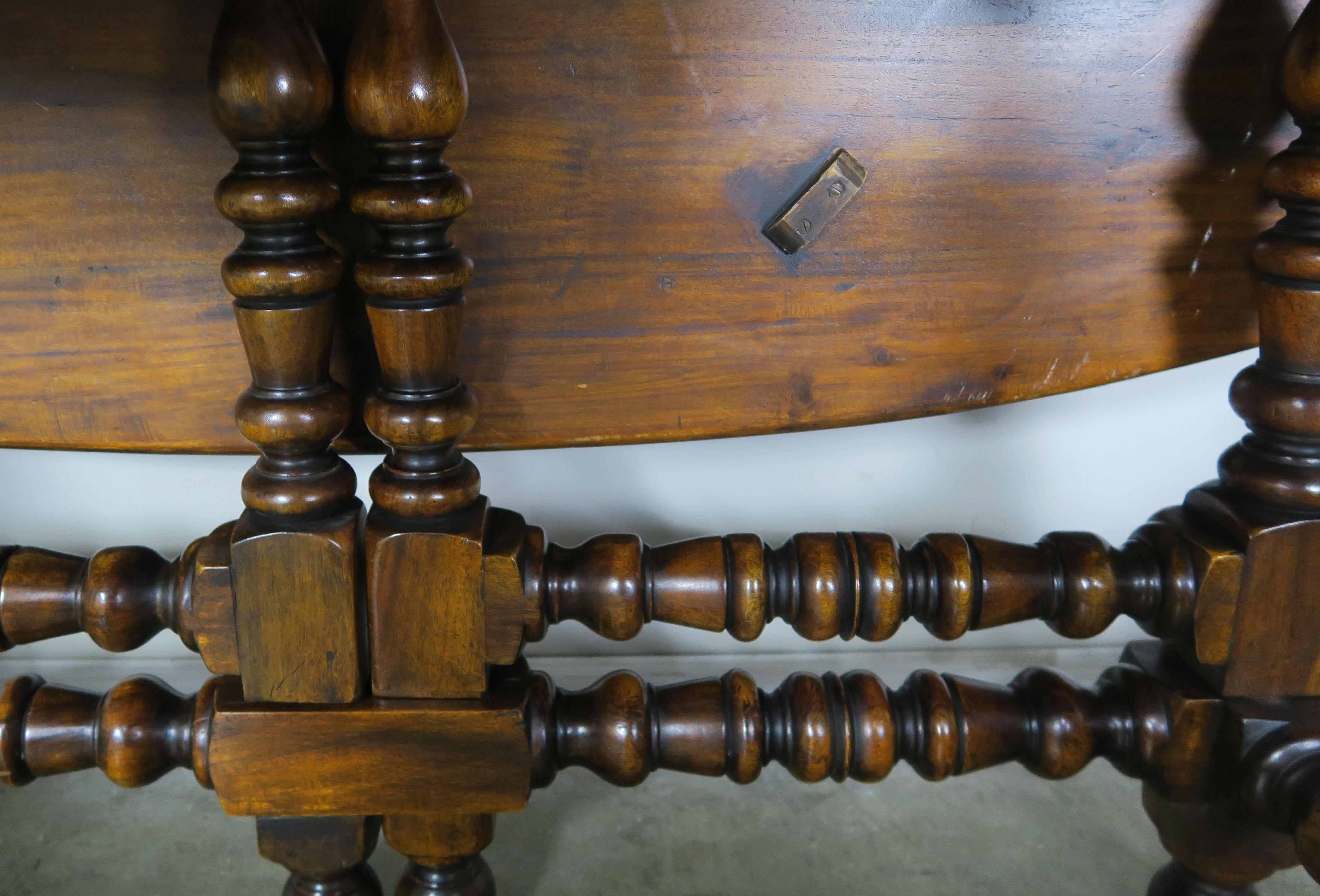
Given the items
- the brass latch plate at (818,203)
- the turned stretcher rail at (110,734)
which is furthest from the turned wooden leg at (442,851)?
the brass latch plate at (818,203)

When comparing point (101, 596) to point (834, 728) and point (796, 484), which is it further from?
point (796, 484)

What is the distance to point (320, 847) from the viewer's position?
64cm

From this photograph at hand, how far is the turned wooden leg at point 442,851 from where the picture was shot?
25.0 inches

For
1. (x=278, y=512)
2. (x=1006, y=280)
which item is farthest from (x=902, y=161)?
(x=278, y=512)

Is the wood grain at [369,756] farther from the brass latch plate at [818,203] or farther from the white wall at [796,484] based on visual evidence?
the white wall at [796,484]

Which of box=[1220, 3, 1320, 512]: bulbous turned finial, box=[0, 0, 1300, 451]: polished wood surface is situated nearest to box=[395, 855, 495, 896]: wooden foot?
box=[0, 0, 1300, 451]: polished wood surface

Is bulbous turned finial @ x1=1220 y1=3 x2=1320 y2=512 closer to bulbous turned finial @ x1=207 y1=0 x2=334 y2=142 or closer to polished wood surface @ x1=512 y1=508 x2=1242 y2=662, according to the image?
polished wood surface @ x1=512 y1=508 x2=1242 y2=662

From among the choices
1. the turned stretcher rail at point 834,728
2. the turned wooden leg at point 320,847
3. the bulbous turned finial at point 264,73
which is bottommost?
the turned wooden leg at point 320,847

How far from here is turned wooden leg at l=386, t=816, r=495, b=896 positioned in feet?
2.09

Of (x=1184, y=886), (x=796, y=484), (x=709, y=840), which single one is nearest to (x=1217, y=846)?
(x=1184, y=886)

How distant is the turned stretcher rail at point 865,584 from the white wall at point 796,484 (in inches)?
14.3

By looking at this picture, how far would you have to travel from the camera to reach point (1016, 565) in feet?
2.22

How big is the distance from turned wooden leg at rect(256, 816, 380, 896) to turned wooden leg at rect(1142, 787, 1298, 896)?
490mm

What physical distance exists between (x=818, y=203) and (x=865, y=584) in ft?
0.73
